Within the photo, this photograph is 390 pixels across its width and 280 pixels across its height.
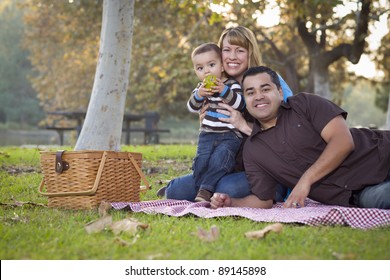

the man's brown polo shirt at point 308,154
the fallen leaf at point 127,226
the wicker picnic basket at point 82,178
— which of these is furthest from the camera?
the wicker picnic basket at point 82,178

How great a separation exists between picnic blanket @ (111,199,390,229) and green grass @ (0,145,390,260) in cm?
9

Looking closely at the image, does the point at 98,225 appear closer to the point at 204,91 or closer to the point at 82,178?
the point at 82,178

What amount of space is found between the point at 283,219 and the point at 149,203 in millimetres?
1443

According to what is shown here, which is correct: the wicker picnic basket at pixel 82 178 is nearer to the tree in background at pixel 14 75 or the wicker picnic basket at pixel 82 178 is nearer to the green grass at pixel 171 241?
the green grass at pixel 171 241

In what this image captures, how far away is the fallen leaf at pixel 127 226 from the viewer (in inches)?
147

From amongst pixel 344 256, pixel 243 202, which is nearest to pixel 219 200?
pixel 243 202

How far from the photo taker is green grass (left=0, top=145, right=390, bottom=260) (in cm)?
320

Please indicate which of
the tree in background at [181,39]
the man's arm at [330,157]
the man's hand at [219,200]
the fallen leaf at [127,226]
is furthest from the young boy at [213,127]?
the tree in background at [181,39]

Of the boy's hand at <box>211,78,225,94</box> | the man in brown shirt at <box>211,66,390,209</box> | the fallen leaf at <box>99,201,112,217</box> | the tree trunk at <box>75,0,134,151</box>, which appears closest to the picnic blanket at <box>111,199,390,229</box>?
the fallen leaf at <box>99,201,112,217</box>

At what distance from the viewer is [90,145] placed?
8.57 metres

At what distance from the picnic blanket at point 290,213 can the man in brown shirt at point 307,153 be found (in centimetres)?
18

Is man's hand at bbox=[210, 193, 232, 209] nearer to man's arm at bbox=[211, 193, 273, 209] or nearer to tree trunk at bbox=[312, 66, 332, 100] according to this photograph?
man's arm at bbox=[211, 193, 273, 209]

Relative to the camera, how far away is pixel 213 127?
17.8 feet

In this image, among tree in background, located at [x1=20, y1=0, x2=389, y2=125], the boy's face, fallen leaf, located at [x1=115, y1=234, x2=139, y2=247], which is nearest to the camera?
fallen leaf, located at [x1=115, y1=234, x2=139, y2=247]
